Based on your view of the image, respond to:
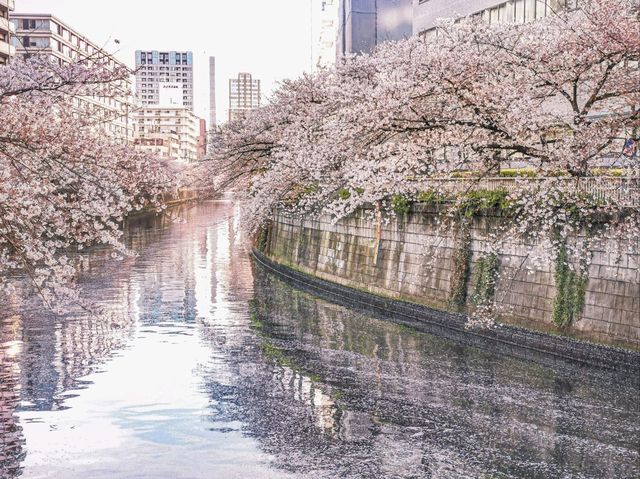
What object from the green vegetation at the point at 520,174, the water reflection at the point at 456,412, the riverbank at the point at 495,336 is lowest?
the water reflection at the point at 456,412

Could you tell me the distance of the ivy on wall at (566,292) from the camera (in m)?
23.7

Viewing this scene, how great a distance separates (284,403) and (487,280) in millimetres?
10740

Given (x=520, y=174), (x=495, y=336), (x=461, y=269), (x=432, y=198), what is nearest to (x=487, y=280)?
(x=461, y=269)

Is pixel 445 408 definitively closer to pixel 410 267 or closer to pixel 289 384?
pixel 289 384

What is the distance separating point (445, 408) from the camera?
62.4 ft

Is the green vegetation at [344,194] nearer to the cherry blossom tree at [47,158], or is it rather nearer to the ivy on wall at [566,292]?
the ivy on wall at [566,292]

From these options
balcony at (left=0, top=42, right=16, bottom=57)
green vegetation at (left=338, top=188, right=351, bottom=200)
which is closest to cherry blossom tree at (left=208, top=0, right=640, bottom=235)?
green vegetation at (left=338, top=188, right=351, bottom=200)

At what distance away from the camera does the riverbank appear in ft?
72.7

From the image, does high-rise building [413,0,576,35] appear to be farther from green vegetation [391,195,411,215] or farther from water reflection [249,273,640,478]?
water reflection [249,273,640,478]

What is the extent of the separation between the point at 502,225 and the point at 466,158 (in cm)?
354

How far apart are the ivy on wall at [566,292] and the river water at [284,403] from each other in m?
1.78

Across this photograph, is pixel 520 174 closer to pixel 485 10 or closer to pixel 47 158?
pixel 47 158

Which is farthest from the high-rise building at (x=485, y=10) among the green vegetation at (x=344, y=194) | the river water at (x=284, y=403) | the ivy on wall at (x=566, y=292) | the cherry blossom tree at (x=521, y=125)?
the river water at (x=284, y=403)

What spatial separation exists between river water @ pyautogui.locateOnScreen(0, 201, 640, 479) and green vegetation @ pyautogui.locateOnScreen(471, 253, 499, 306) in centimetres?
219
